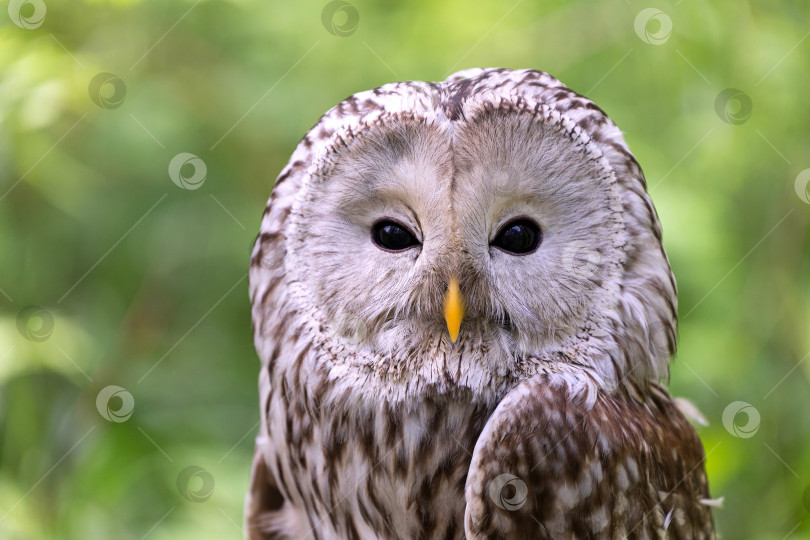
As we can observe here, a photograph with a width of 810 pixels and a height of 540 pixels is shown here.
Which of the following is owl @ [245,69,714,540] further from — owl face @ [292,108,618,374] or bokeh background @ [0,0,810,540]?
bokeh background @ [0,0,810,540]

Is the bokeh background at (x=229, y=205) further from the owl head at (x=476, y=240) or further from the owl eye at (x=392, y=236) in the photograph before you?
the owl eye at (x=392, y=236)

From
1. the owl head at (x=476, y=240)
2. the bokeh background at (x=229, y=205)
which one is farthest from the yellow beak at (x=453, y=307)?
the bokeh background at (x=229, y=205)

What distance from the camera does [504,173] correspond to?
1633mm

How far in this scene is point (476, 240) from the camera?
162 centimetres

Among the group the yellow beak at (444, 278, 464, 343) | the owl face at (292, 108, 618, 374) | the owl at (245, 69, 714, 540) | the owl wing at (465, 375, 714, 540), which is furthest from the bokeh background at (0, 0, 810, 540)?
the yellow beak at (444, 278, 464, 343)

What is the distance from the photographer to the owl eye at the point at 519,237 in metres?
1.67

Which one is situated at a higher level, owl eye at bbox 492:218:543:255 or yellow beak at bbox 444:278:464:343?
owl eye at bbox 492:218:543:255

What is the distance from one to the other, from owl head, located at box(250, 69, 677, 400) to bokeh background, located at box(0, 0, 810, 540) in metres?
0.80

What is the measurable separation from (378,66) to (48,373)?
5.39 ft

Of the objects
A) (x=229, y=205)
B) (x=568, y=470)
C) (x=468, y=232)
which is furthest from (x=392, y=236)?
(x=229, y=205)

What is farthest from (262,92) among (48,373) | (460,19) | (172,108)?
(48,373)

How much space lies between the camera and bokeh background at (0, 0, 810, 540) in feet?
8.38

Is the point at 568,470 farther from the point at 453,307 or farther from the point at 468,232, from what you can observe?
the point at 468,232

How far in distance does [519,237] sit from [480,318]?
7.4 inches
